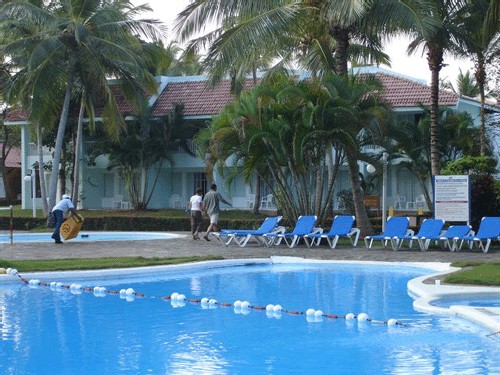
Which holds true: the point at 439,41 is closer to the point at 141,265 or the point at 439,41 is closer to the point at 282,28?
the point at 282,28

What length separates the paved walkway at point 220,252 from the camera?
1977 cm

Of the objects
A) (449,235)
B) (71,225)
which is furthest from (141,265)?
(449,235)

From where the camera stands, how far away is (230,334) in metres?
11.1

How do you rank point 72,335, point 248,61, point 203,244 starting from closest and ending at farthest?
point 72,335 → point 203,244 → point 248,61

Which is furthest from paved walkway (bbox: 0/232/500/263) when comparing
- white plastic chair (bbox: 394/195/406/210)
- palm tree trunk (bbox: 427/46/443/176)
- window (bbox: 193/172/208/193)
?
window (bbox: 193/172/208/193)

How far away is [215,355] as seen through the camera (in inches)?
380

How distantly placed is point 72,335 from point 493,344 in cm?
525

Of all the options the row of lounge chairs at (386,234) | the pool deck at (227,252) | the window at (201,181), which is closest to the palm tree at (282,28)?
the row of lounge chairs at (386,234)

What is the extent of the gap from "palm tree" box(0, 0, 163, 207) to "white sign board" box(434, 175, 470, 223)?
1326 cm

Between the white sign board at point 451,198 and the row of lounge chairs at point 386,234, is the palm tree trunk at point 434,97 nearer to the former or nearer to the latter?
the row of lounge chairs at point 386,234

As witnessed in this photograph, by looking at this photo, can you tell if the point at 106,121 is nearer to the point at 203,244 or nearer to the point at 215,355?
the point at 203,244

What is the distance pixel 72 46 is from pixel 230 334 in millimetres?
22438

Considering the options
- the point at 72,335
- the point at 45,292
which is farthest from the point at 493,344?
the point at 45,292

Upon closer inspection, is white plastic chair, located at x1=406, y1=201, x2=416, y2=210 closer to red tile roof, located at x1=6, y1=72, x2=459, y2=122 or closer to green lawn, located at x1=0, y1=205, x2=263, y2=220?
red tile roof, located at x1=6, y1=72, x2=459, y2=122
